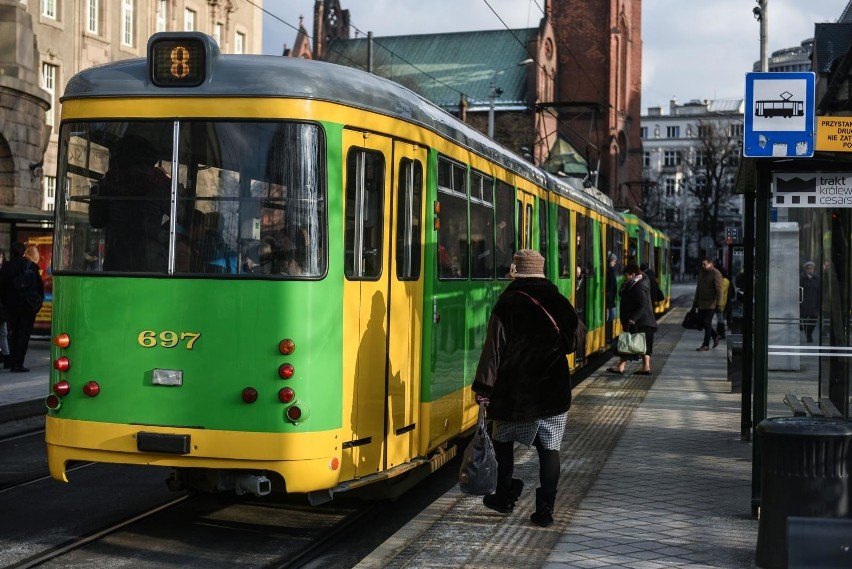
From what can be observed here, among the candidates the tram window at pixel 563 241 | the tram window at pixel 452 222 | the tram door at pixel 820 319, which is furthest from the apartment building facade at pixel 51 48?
the tram door at pixel 820 319

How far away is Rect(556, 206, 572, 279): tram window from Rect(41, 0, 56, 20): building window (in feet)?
76.2

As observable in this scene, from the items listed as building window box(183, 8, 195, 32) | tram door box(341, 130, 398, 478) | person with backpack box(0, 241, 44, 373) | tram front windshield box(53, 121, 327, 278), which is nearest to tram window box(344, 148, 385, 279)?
tram door box(341, 130, 398, 478)

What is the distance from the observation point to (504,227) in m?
11.9

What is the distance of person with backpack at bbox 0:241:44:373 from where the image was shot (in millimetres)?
17469

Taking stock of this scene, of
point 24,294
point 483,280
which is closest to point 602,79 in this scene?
point 24,294

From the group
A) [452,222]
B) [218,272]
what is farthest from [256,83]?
[452,222]

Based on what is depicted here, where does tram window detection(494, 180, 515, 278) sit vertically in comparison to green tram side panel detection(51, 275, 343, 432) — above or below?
above

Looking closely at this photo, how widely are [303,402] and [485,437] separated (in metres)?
1.25

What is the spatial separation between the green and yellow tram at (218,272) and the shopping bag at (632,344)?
10.4 metres

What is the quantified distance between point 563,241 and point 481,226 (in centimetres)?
691

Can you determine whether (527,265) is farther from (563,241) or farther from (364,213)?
(563,241)

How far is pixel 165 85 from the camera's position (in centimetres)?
750

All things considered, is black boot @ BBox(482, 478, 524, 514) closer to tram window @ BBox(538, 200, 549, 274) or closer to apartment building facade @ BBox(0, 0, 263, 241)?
tram window @ BBox(538, 200, 549, 274)

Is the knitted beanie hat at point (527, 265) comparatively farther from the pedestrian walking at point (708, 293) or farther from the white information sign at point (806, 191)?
the pedestrian walking at point (708, 293)
